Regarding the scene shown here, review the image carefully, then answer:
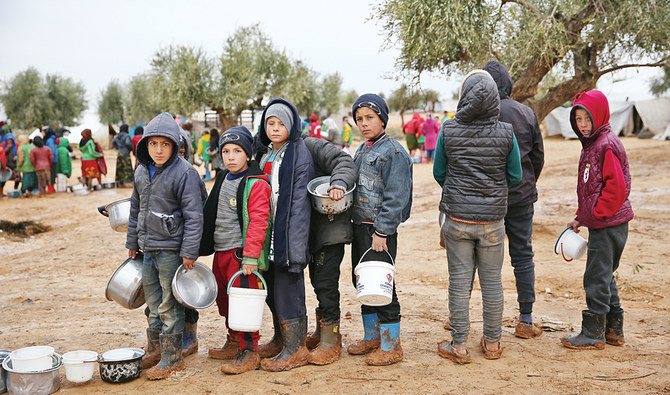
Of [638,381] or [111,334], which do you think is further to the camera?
[111,334]

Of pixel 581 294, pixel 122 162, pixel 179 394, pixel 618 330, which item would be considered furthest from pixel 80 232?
pixel 618 330

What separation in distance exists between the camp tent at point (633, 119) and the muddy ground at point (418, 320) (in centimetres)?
1772

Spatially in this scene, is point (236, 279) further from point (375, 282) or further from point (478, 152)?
point (478, 152)

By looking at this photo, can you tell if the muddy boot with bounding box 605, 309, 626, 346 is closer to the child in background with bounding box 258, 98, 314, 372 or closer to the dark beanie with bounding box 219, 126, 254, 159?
the child in background with bounding box 258, 98, 314, 372

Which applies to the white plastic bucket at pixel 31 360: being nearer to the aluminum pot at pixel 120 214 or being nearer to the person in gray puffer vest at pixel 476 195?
the aluminum pot at pixel 120 214

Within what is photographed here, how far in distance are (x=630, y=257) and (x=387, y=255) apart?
185 inches

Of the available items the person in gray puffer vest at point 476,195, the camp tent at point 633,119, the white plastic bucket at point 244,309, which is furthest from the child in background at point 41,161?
the camp tent at point 633,119

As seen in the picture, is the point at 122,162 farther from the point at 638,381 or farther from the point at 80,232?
the point at 638,381

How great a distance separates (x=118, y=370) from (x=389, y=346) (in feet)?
6.11

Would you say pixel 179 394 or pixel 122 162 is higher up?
pixel 122 162

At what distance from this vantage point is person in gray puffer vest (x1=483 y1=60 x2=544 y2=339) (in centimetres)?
432

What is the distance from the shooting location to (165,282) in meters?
3.87

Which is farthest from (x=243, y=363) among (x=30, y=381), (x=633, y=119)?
(x=633, y=119)

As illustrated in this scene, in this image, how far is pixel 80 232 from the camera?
425 inches
